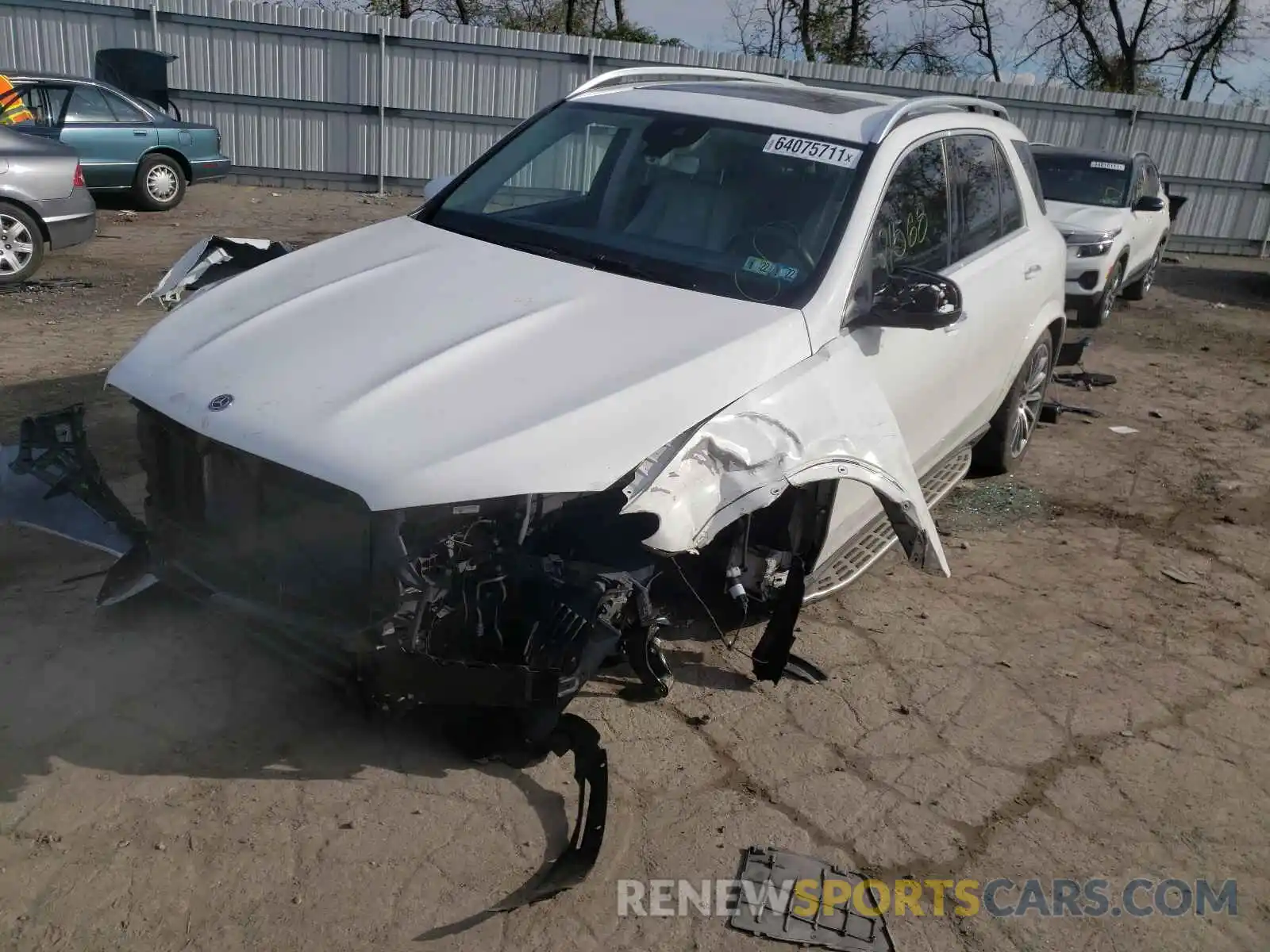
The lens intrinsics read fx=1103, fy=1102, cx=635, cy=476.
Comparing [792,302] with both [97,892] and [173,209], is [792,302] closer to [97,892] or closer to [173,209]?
[97,892]

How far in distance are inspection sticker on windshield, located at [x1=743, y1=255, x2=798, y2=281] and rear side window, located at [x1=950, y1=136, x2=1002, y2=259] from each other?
4.41 feet

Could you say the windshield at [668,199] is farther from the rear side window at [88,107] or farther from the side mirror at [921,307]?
the rear side window at [88,107]

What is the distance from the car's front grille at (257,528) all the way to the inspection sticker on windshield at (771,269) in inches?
67.0

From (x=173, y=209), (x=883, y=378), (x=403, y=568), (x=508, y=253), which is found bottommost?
(x=173, y=209)

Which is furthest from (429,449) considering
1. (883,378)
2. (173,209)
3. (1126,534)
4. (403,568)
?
(173,209)

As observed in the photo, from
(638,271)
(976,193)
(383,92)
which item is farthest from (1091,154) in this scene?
(383,92)

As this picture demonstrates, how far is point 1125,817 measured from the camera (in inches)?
136

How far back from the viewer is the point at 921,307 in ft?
12.7

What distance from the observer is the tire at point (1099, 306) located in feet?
33.8

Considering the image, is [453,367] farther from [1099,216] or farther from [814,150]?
[1099,216]

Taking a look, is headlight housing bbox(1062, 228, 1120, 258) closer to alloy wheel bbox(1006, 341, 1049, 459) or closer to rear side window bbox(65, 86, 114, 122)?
alloy wheel bbox(1006, 341, 1049, 459)

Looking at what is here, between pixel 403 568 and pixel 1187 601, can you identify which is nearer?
pixel 403 568

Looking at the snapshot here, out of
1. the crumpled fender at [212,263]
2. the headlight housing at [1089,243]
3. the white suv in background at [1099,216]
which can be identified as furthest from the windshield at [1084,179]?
the crumpled fender at [212,263]

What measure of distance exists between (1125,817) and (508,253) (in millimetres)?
2830
